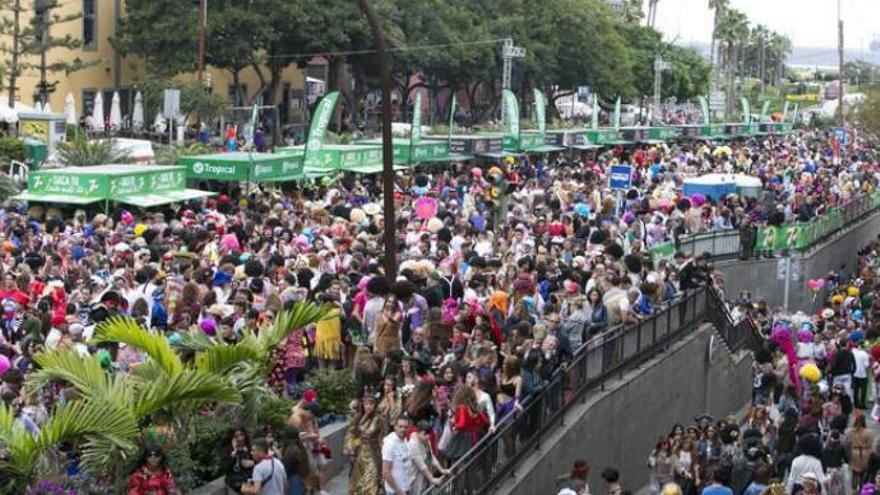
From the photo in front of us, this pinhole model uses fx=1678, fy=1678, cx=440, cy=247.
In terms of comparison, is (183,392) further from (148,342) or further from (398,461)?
(398,461)

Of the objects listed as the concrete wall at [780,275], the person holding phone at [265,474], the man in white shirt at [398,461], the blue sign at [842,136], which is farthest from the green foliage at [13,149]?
the blue sign at [842,136]

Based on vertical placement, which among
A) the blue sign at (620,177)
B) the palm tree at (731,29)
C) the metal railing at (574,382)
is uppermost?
the palm tree at (731,29)

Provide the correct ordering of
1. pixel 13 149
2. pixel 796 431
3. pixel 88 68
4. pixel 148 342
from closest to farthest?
pixel 148 342 < pixel 796 431 < pixel 13 149 < pixel 88 68

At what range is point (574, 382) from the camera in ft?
59.1

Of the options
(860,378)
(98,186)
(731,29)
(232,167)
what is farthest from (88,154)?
(731,29)

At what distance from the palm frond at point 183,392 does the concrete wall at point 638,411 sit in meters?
3.53

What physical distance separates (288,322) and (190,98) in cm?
4090

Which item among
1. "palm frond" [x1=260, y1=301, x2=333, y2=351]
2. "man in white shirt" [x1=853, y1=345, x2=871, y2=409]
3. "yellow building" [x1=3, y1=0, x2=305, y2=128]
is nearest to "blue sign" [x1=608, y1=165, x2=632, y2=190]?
"man in white shirt" [x1=853, y1=345, x2=871, y2=409]

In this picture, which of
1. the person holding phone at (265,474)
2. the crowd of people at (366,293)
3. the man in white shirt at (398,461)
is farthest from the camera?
the crowd of people at (366,293)

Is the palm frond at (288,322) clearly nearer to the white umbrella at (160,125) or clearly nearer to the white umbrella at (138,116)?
the white umbrella at (160,125)

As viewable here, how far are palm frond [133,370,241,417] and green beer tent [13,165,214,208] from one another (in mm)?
14792

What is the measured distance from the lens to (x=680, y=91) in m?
115

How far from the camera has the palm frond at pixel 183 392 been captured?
40.3 ft

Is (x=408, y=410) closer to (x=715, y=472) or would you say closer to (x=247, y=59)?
(x=715, y=472)
